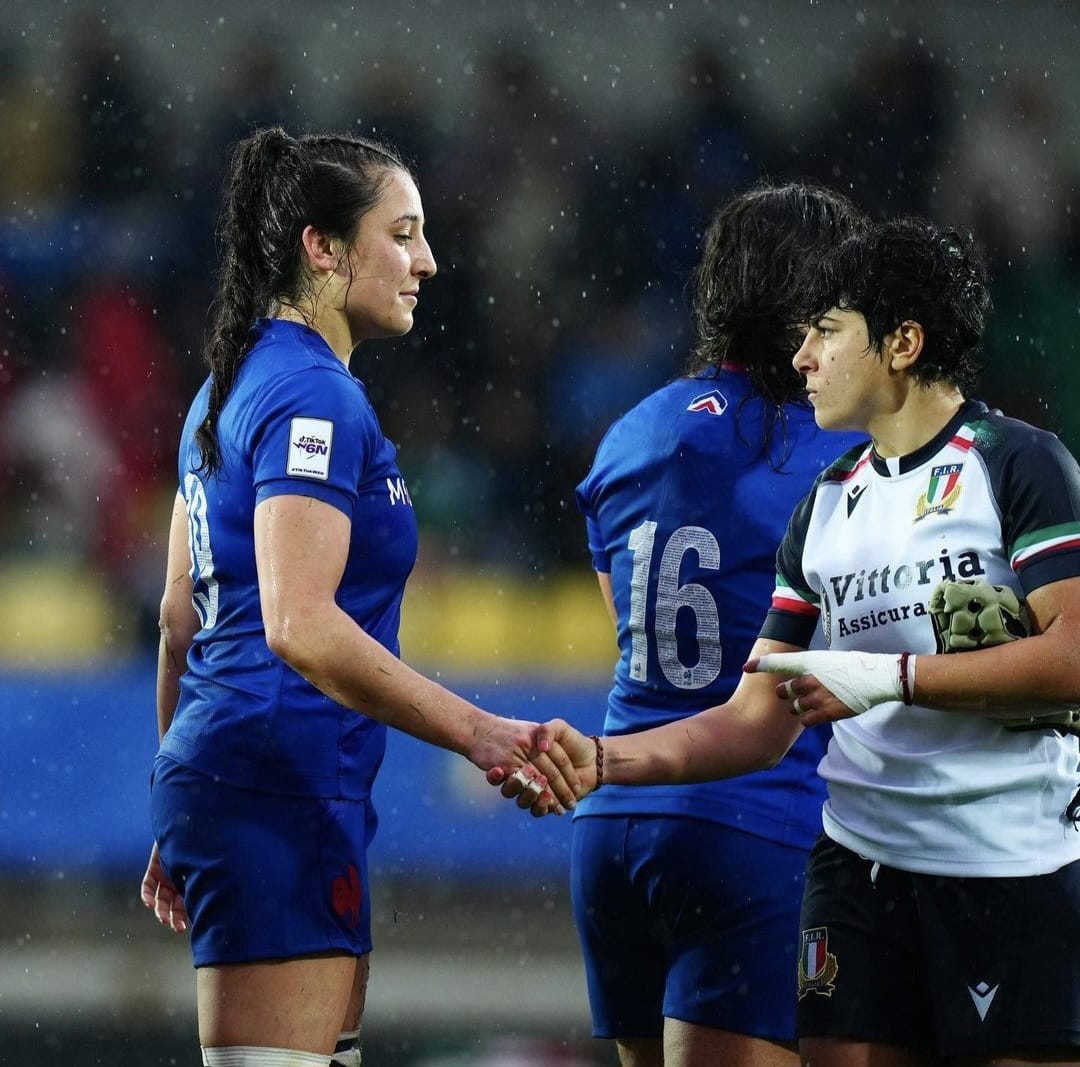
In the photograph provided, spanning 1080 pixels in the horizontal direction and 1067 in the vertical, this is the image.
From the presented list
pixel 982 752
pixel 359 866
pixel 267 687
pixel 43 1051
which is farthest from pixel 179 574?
pixel 43 1051

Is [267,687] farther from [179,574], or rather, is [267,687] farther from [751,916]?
[751,916]

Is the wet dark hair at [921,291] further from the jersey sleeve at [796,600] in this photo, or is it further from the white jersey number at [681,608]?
the white jersey number at [681,608]

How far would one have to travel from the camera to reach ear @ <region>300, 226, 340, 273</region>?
2.43 meters

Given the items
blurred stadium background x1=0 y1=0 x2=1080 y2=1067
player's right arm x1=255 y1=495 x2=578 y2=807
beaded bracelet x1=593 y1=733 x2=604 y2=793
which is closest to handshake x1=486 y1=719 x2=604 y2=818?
beaded bracelet x1=593 y1=733 x2=604 y2=793

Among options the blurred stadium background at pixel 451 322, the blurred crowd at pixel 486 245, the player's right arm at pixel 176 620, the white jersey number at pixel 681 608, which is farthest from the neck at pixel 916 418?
the blurred crowd at pixel 486 245

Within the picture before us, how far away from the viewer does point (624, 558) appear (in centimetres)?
255


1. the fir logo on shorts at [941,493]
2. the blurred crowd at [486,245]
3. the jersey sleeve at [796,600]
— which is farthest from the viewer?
the blurred crowd at [486,245]

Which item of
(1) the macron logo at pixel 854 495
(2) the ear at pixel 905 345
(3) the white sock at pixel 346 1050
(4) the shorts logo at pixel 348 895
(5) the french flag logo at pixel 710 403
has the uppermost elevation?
(5) the french flag logo at pixel 710 403

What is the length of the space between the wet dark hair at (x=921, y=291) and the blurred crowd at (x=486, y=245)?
466 centimetres

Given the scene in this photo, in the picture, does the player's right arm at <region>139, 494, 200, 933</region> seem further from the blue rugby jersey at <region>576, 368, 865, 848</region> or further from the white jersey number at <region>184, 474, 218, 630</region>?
the blue rugby jersey at <region>576, 368, 865, 848</region>

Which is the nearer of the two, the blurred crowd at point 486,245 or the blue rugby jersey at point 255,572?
the blue rugby jersey at point 255,572

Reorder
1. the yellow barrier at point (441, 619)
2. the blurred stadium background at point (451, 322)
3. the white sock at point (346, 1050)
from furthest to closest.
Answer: the yellow barrier at point (441, 619) → the blurred stadium background at point (451, 322) → the white sock at point (346, 1050)

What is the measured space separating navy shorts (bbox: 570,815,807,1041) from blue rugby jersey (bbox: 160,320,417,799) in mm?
391

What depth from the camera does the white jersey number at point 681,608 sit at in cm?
247
